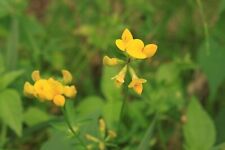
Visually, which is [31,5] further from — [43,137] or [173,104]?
[173,104]

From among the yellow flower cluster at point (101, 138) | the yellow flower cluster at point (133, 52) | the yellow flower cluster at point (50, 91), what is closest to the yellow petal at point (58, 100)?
the yellow flower cluster at point (50, 91)

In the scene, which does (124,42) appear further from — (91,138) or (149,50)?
(91,138)

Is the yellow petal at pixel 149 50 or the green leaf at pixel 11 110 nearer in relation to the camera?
the yellow petal at pixel 149 50

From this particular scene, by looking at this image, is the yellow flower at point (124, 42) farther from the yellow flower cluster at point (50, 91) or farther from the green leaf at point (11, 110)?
the green leaf at point (11, 110)

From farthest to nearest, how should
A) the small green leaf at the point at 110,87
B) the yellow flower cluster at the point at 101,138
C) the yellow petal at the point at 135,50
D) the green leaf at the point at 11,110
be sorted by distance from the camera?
the small green leaf at the point at 110,87 → the green leaf at the point at 11,110 → the yellow flower cluster at the point at 101,138 → the yellow petal at the point at 135,50

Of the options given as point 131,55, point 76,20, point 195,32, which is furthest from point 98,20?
point 131,55

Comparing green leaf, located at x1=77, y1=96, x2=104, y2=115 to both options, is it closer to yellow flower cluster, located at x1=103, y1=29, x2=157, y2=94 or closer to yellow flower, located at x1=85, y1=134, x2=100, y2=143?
yellow flower, located at x1=85, y1=134, x2=100, y2=143
